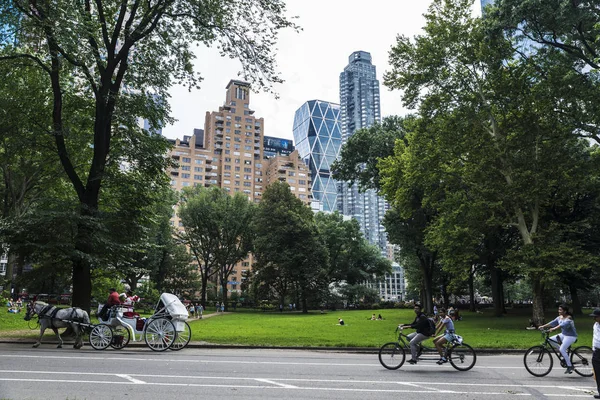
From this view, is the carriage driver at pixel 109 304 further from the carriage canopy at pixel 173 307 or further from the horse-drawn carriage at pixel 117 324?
the carriage canopy at pixel 173 307

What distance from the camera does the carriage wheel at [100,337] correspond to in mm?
13859

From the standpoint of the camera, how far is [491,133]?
27719mm

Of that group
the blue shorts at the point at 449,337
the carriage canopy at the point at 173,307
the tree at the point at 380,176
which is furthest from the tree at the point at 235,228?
the blue shorts at the point at 449,337

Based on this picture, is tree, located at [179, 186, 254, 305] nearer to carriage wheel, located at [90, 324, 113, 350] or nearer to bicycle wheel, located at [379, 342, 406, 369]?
carriage wheel, located at [90, 324, 113, 350]

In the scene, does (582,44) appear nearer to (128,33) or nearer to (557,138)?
(557,138)

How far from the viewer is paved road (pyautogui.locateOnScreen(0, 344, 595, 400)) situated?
26.0ft

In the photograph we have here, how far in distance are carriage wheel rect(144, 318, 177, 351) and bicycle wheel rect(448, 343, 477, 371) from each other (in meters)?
8.45

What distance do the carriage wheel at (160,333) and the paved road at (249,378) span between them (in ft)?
2.04

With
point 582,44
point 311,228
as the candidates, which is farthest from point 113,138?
point 311,228

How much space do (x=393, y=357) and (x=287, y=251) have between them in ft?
130

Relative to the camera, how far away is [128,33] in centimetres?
1802

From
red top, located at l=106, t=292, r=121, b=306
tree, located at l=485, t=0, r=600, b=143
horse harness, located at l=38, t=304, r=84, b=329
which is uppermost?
tree, located at l=485, t=0, r=600, b=143

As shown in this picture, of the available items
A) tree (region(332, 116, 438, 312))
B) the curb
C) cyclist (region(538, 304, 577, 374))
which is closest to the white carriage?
the curb

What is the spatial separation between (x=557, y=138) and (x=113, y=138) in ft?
80.4
